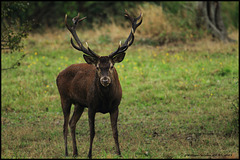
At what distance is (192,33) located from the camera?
1927 cm

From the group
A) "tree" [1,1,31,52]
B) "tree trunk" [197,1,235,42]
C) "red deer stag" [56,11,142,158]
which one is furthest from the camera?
"tree trunk" [197,1,235,42]

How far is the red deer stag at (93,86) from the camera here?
23.9 feet

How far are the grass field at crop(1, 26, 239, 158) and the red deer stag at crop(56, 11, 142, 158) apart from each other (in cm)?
76

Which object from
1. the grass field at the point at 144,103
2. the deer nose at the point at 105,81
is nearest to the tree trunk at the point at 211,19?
the grass field at the point at 144,103

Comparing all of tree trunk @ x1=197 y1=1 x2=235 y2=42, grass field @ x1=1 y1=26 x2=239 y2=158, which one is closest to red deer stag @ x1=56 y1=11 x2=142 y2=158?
grass field @ x1=1 y1=26 x2=239 y2=158

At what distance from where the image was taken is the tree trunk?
19.2 meters

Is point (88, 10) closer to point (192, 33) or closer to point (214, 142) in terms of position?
point (192, 33)

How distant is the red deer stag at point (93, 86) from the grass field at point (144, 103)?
2.48 feet

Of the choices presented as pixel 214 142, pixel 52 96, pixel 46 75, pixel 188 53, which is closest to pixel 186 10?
pixel 188 53

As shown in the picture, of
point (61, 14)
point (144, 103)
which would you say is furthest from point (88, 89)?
point (61, 14)

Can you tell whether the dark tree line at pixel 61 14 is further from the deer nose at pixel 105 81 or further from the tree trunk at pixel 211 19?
the deer nose at pixel 105 81

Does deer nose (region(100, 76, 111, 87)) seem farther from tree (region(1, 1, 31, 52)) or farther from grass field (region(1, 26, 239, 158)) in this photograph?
tree (region(1, 1, 31, 52))

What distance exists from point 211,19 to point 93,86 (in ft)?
45.3

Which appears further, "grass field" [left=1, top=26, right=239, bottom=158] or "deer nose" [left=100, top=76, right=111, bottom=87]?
"grass field" [left=1, top=26, right=239, bottom=158]
